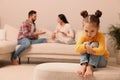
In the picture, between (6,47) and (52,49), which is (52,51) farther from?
(6,47)

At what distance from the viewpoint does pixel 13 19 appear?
6043 millimetres

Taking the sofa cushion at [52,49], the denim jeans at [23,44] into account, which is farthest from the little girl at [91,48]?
the denim jeans at [23,44]

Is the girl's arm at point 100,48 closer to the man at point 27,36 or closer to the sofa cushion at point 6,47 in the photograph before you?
the sofa cushion at point 6,47

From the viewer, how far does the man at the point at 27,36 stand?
179 inches

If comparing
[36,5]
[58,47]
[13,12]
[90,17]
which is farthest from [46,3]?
[90,17]

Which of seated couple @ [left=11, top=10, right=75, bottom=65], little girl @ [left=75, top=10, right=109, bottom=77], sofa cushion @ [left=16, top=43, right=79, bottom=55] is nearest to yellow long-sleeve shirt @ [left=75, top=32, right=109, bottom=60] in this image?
little girl @ [left=75, top=10, right=109, bottom=77]

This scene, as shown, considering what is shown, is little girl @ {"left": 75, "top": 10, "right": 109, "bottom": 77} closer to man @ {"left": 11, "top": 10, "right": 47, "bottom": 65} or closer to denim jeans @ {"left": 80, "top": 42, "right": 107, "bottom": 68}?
denim jeans @ {"left": 80, "top": 42, "right": 107, "bottom": 68}

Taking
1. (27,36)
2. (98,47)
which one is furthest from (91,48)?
(27,36)

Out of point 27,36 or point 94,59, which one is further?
point 27,36

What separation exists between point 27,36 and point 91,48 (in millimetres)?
2771

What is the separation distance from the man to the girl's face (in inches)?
94.1

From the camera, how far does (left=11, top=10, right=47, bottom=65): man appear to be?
4.56 m

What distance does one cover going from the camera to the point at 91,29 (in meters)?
2.28

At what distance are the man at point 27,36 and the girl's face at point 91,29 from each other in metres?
2.39
